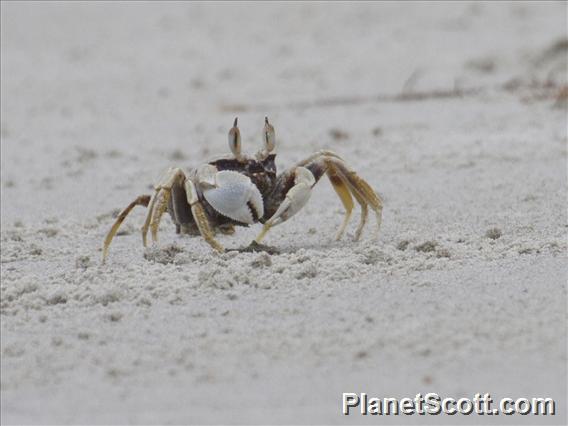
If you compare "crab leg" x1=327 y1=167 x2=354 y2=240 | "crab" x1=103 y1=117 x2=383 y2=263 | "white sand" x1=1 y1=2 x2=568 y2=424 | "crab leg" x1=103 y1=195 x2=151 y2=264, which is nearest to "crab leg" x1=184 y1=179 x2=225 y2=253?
"crab" x1=103 y1=117 x2=383 y2=263

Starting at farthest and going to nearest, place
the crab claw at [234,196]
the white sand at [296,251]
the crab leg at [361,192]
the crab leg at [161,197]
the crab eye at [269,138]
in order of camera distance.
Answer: the crab leg at [361,192] → the crab eye at [269,138] → the crab leg at [161,197] → the crab claw at [234,196] → the white sand at [296,251]

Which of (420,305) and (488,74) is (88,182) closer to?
(420,305)

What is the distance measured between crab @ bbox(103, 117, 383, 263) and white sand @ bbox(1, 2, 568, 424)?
0.18m

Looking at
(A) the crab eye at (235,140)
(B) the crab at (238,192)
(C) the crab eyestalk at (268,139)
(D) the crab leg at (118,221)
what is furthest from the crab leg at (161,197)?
(C) the crab eyestalk at (268,139)

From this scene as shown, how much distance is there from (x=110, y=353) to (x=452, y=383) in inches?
47.3

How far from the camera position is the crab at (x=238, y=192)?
5414mm

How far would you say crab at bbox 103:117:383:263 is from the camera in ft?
17.8

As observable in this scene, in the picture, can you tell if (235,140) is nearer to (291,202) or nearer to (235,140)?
(235,140)

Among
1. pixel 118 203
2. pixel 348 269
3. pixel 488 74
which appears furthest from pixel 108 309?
pixel 488 74

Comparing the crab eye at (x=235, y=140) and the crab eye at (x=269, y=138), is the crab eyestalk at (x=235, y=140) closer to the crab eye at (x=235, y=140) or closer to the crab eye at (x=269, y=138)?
the crab eye at (x=235, y=140)

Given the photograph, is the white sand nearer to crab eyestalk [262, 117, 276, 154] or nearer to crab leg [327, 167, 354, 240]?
crab leg [327, 167, 354, 240]

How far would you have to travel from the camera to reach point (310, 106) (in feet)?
38.0

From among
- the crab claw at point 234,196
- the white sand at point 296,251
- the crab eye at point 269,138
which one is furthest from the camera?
the crab eye at point 269,138

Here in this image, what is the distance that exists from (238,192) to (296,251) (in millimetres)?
396
